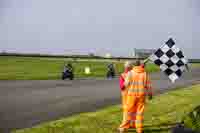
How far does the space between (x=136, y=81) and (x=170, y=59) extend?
1.10 meters

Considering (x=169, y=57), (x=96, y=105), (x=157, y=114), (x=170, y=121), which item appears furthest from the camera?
(x=96, y=105)

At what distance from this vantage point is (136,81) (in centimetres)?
715

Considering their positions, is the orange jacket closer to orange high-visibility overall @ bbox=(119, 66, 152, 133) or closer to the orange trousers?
orange high-visibility overall @ bbox=(119, 66, 152, 133)

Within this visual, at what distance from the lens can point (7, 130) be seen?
7.79 m

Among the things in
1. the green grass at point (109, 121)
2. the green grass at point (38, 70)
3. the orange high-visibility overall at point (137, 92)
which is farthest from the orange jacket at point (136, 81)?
the green grass at point (38, 70)

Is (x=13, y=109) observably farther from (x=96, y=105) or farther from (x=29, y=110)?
(x=96, y=105)

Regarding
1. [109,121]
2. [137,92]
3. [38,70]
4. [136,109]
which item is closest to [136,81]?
[137,92]

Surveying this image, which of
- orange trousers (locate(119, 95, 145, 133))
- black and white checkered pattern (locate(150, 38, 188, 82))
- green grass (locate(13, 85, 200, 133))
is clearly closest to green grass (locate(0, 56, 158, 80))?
green grass (locate(13, 85, 200, 133))

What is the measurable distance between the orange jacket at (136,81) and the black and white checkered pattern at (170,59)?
0.59 meters

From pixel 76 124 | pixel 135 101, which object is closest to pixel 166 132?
pixel 135 101

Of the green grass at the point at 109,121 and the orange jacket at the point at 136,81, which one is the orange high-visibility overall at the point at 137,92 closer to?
the orange jacket at the point at 136,81

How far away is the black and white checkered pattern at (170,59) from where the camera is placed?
25.1 feet

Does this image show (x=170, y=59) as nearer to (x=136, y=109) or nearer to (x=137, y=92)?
(x=137, y=92)

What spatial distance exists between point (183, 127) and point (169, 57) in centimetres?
272
